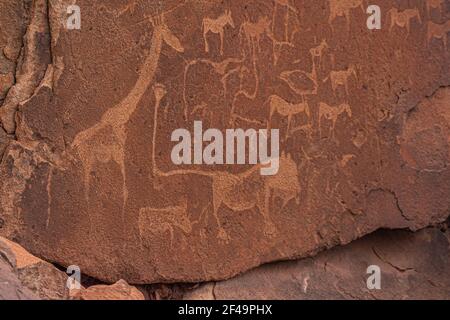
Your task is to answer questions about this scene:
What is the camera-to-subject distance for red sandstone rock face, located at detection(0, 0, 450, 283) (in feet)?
9.51

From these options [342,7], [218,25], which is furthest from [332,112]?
[218,25]

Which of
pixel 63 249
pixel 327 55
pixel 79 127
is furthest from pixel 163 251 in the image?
pixel 327 55

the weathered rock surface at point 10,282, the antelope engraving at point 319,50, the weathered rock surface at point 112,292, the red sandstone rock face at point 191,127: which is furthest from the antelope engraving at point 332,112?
the weathered rock surface at point 10,282

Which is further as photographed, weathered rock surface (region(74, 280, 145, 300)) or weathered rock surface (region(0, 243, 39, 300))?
weathered rock surface (region(74, 280, 145, 300))

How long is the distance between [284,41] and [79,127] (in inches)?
33.6

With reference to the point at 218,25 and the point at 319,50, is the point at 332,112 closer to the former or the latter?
the point at 319,50

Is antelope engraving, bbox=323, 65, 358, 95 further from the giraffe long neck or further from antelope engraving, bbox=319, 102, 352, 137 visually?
the giraffe long neck

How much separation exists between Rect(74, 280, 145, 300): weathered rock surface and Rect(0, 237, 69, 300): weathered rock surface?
0.34ft

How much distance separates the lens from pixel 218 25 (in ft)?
9.63

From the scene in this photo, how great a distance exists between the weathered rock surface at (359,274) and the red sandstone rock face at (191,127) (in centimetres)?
9

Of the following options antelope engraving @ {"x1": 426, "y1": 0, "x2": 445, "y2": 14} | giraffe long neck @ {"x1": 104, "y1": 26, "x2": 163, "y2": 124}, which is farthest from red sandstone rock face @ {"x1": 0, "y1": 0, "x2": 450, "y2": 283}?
antelope engraving @ {"x1": 426, "y1": 0, "x2": 445, "y2": 14}

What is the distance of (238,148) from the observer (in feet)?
9.67

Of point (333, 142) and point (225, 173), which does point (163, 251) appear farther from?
point (333, 142)

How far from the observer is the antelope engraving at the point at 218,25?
293cm
